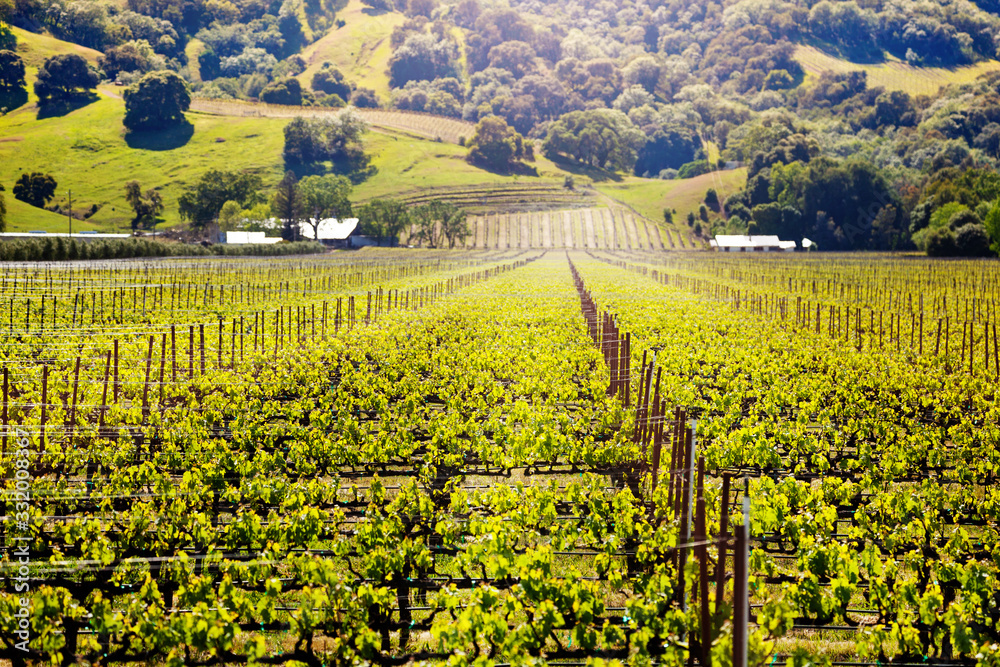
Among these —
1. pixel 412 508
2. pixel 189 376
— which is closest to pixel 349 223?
pixel 189 376

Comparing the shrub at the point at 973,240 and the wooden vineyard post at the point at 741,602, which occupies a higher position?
the shrub at the point at 973,240

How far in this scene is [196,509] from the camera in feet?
30.5

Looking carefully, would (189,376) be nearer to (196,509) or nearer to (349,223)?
(196,509)

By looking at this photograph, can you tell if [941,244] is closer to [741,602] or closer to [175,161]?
[741,602]

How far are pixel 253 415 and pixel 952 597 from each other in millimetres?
10316

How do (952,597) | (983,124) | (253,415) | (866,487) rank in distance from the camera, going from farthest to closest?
1. (983,124)
2. (253,415)
3. (866,487)
4. (952,597)

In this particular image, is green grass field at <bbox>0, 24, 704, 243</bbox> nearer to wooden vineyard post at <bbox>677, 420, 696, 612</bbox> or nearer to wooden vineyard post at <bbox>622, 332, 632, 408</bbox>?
wooden vineyard post at <bbox>622, 332, 632, 408</bbox>

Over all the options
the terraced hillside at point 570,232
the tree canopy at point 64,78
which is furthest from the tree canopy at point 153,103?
the terraced hillside at point 570,232

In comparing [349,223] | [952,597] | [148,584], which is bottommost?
[952,597]

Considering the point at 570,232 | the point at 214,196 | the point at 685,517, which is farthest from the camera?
the point at 570,232

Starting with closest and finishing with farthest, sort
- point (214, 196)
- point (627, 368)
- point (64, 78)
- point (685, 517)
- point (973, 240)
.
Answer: point (685, 517), point (627, 368), point (973, 240), point (214, 196), point (64, 78)

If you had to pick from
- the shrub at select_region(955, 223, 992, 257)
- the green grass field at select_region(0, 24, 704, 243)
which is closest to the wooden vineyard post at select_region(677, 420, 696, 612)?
the shrub at select_region(955, 223, 992, 257)

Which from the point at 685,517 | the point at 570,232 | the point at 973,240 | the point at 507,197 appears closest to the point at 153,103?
the point at 507,197

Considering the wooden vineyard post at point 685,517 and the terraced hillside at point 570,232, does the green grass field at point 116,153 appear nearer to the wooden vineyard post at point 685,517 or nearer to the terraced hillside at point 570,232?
the terraced hillside at point 570,232
